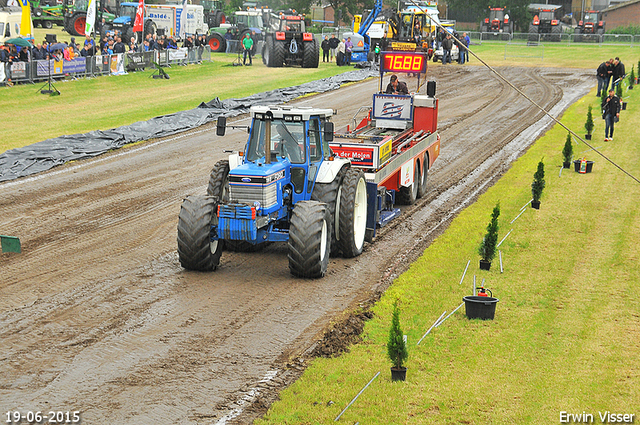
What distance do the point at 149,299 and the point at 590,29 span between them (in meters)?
69.6

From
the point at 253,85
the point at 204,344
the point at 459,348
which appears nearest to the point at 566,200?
the point at 459,348

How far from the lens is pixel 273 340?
935 cm

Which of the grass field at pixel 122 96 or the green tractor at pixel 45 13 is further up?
the green tractor at pixel 45 13

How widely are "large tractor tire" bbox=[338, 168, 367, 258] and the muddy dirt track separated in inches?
11.8

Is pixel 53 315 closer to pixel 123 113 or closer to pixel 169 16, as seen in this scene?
pixel 123 113

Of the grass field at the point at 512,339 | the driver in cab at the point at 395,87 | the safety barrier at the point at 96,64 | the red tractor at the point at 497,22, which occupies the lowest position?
the grass field at the point at 512,339

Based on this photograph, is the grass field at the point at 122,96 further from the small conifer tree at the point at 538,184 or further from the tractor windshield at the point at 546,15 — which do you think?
the tractor windshield at the point at 546,15

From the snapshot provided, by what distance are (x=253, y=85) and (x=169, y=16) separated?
17.4 metres

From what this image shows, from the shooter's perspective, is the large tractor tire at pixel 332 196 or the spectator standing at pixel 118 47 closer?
the large tractor tire at pixel 332 196

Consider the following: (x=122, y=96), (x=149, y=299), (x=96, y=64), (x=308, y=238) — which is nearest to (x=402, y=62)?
(x=308, y=238)

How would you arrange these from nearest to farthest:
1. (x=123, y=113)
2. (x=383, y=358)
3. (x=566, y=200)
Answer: (x=383, y=358)
(x=566, y=200)
(x=123, y=113)

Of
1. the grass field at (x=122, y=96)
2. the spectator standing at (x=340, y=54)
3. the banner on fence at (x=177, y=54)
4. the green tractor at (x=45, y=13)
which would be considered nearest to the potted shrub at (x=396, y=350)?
the grass field at (x=122, y=96)

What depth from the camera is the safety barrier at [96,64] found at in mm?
31625

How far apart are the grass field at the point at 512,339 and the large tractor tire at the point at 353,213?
1.12 meters
